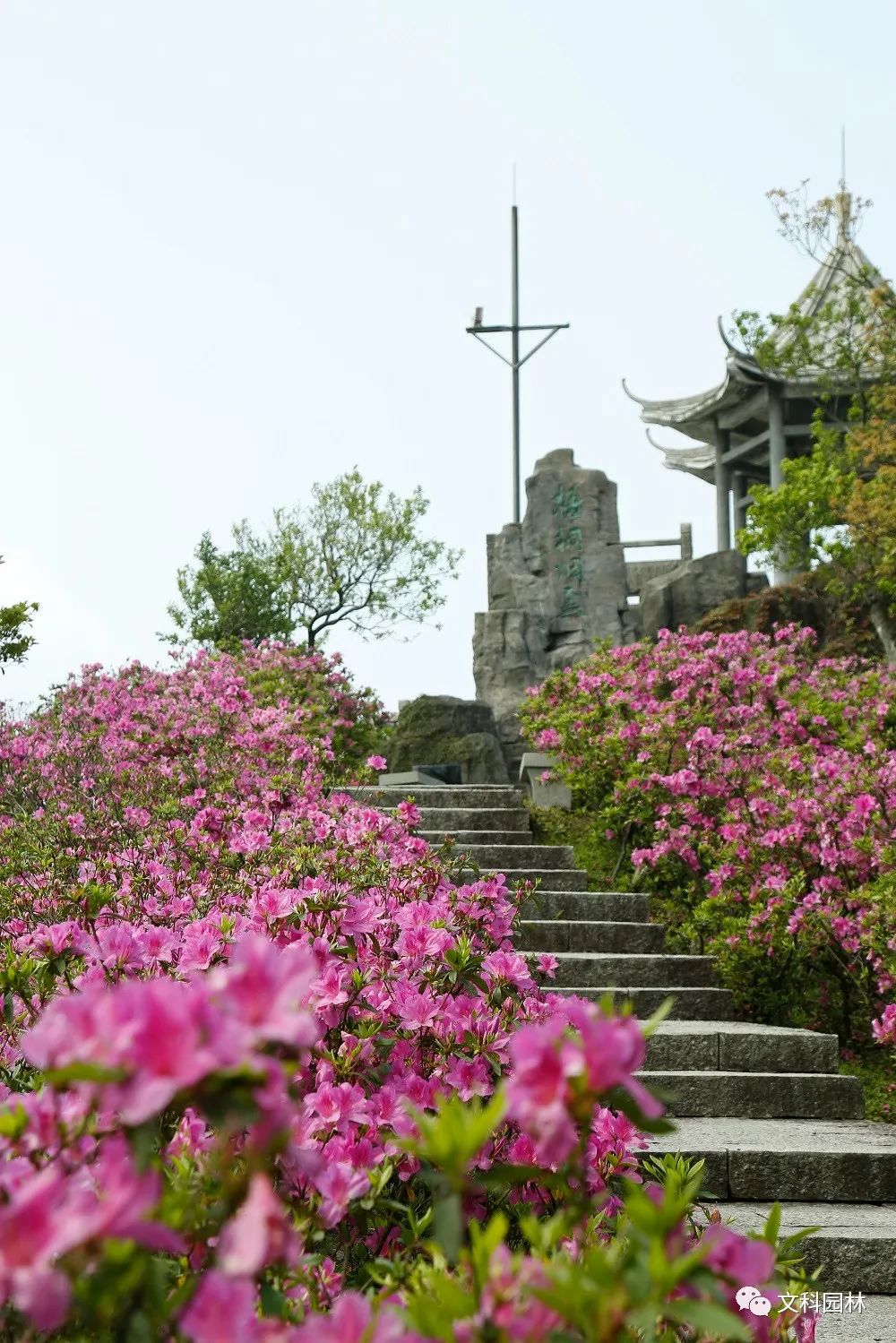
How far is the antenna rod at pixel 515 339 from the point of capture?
17750mm

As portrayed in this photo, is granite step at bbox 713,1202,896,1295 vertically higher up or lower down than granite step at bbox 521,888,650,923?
lower down

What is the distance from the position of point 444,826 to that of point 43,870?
4.12m

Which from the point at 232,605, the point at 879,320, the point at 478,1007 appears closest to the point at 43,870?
the point at 478,1007

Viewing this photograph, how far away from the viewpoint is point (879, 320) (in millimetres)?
17547

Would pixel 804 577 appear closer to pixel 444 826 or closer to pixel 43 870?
pixel 444 826

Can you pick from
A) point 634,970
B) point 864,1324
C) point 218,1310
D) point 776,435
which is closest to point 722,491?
point 776,435

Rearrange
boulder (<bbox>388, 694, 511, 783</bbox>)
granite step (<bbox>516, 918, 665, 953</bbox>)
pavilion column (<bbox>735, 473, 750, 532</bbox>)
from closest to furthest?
granite step (<bbox>516, 918, 665, 953</bbox>) < boulder (<bbox>388, 694, 511, 783</bbox>) < pavilion column (<bbox>735, 473, 750, 532</bbox>)

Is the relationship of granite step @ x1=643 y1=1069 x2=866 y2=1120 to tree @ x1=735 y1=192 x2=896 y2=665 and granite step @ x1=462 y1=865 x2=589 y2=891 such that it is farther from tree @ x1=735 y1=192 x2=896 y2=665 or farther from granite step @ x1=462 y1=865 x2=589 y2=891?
tree @ x1=735 y1=192 x2=896 y2=665

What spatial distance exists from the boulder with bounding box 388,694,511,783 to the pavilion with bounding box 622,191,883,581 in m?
10.2

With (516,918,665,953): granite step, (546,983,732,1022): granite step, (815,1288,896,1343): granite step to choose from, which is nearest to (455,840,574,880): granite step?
(516,918,665,953): granite step

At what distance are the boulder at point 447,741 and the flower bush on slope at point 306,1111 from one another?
21.5ft

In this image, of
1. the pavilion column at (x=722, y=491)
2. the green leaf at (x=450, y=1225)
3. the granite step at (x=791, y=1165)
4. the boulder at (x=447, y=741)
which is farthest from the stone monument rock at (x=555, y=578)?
the green leaf at (x=450, y=1225)

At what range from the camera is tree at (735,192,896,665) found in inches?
599

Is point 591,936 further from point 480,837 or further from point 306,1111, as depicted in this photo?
point 306,1111
